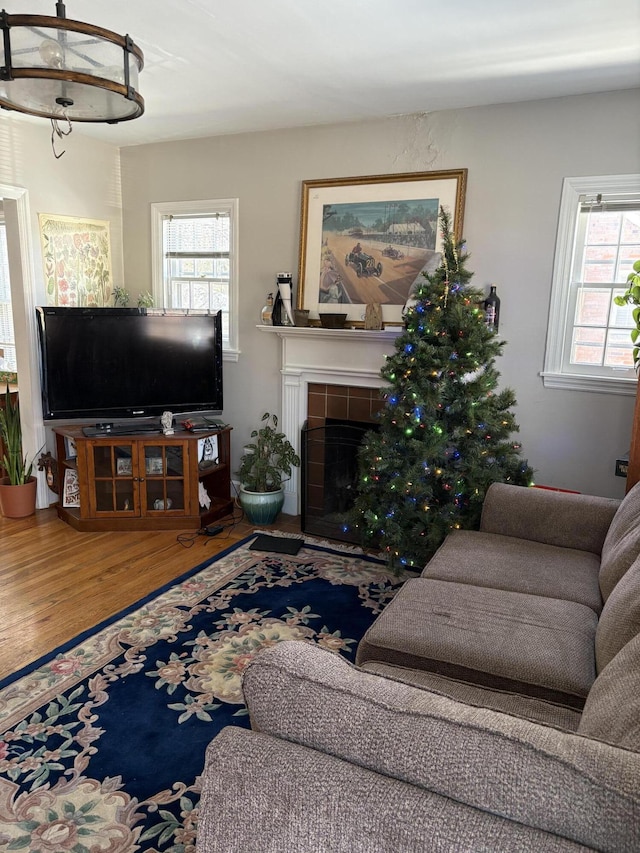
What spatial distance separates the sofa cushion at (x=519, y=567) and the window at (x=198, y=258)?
8.57 feet

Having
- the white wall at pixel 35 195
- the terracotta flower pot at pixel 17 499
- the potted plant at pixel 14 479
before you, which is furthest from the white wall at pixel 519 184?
the terracotta flower pot at pixel 17 499

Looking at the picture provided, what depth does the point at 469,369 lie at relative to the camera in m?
3.21

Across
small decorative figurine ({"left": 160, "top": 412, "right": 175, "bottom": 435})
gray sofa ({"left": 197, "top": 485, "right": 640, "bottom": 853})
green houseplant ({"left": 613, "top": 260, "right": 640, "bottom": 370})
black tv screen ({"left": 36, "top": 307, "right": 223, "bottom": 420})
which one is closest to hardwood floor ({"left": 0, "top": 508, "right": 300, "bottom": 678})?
small decorative figurine ({"left": 160, "top": 412, "right": 175, "bottom": 435})

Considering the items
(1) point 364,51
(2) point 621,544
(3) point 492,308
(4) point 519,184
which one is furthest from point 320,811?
(4) point 519,184

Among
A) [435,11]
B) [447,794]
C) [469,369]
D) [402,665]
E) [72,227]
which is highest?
[435,11]

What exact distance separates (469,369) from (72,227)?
3.16 meters

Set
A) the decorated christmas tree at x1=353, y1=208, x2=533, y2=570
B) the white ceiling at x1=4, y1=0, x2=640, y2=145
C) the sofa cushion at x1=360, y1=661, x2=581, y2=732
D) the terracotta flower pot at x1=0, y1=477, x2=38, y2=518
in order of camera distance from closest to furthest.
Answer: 1. the sofa cushion at x1=360, y1=661, x2=581, y2=732
2. the white ceiling at x1=4, y1=0, x2=640, y2=145
3. the decorated christmas tree at x1=353, y1=208, x2=533, y2=570
4. the terracotta flower pot at x1=0, y1=477, x2=38, y2=518

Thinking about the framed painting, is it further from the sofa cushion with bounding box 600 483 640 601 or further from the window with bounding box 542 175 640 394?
the sofa cushion with bounding box 600 483 640 601

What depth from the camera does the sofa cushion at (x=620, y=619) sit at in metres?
1.66

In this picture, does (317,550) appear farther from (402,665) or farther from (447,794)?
(447,794)

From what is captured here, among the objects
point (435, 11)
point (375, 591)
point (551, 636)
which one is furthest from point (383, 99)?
point (551, 636)

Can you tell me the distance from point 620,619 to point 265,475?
2.82 metres

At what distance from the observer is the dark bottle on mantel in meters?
3.58

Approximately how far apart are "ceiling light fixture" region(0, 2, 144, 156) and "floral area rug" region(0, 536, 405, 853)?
212cm
